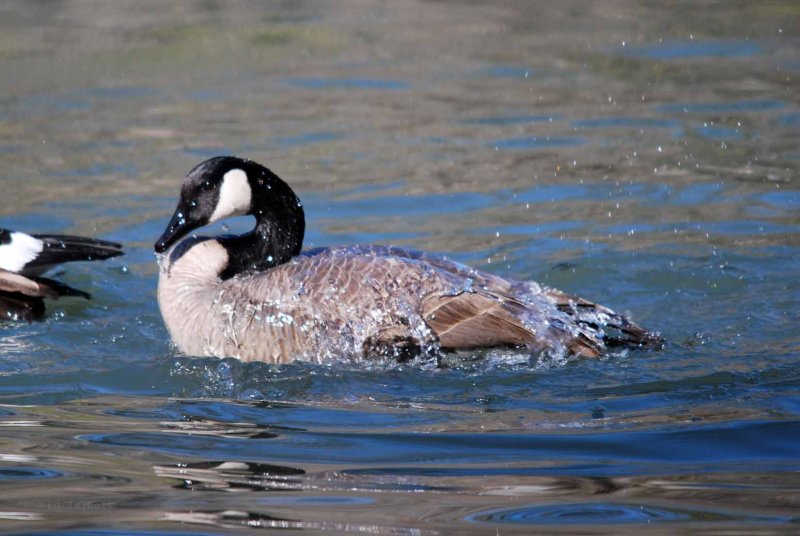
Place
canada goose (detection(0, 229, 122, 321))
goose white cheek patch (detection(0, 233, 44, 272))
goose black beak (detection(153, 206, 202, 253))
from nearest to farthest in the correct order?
1. goose black beak (detection(153, 206, 202, 253))
2. canada goose (detection(0, 229, 122, 321))
3. goose white cheek patch (detection(0, 233, 44, 272))

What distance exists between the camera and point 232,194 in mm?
7488

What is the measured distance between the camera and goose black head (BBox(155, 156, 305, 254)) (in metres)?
7.41

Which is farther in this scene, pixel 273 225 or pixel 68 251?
pixel 68 251

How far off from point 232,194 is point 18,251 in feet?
6.27

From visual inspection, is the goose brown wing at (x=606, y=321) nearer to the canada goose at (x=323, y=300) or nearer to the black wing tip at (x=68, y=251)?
the canada goose at (x=323, y=300)

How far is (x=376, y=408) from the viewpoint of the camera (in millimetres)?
6266

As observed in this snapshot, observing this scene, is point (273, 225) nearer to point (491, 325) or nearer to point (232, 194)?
point (232, 194)

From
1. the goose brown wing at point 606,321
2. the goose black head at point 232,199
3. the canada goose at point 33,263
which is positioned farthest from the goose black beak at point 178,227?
the goose brown wing at point 606,321

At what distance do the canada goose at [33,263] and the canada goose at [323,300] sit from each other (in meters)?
1.00

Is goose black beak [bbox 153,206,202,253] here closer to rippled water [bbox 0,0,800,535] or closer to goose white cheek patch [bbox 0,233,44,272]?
rippled water [bbox 0,0,800,535]

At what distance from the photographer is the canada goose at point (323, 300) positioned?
6863 millimetres

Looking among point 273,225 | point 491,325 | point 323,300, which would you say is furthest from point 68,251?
point 491,325

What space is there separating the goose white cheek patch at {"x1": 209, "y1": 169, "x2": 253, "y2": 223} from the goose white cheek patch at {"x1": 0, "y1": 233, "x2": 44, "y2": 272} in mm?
1715

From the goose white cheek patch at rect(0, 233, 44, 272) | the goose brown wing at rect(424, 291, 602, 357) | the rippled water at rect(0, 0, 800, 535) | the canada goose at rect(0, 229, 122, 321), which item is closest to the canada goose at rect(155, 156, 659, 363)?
the goose brown wing at rect(424, 291, 602, 357)
